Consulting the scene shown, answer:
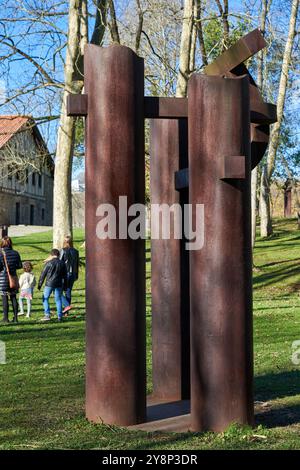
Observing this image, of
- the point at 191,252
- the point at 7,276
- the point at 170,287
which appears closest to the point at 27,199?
the point at 7,276

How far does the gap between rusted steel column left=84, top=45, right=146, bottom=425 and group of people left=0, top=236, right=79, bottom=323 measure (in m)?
8.16

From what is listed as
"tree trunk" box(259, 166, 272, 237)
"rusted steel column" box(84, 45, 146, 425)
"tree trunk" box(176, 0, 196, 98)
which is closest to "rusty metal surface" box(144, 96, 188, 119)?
"rusted steel column" box(84, 45, 146, 425)

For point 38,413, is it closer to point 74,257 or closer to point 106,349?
point 106,349

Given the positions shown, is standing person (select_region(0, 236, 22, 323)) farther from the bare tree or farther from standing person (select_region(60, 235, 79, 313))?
the bare tree

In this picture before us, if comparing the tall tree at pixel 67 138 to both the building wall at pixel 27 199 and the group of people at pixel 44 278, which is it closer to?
the group of people at pixel 44 278

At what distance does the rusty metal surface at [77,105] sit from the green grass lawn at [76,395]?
8.80 ft

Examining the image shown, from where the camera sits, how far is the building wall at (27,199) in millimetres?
53812

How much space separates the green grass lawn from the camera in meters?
5.76

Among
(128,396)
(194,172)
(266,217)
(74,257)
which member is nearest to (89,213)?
(194,172)

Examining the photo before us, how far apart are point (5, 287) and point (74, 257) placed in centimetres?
192

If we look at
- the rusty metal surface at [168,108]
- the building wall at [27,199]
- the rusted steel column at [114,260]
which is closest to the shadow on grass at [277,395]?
the rusted steel column at [114,260]

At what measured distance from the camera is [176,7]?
23.6 m
